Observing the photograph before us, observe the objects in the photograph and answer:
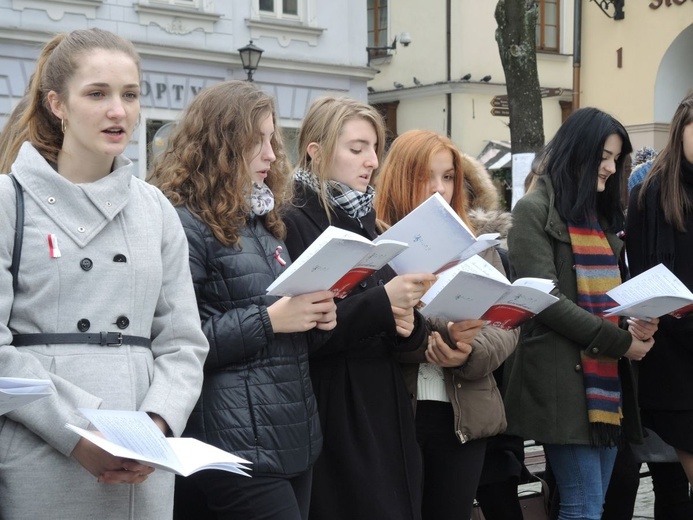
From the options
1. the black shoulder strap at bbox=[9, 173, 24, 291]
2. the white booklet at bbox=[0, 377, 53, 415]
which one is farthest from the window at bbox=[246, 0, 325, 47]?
the white booklet at bbox=[0, 377, 53, 415]

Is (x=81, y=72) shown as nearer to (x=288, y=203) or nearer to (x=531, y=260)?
(x=288, y=203)

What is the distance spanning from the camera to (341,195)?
4086 millimetres

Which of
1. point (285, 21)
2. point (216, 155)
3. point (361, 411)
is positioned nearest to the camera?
point (216, 155)

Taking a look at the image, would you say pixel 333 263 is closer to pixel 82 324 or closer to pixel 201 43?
pixel 82 324

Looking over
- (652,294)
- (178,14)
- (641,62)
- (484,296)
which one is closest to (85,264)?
(484,296)

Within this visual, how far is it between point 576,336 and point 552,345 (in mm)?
126

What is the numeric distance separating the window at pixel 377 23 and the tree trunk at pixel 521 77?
15.0m

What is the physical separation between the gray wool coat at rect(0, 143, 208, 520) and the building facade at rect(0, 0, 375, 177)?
1275 centimetres

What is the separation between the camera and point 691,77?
22203 millimetres

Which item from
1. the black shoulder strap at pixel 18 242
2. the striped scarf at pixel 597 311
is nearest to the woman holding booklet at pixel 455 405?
the striped scarf at pixel 597 311

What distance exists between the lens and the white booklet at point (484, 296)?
12.7 ft

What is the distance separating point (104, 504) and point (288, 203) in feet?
4.88

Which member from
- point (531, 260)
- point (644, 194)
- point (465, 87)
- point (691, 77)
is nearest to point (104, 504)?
point (531, 260)

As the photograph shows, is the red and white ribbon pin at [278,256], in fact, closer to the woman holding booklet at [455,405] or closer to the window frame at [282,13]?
the woman holding booklet at [455,405]
